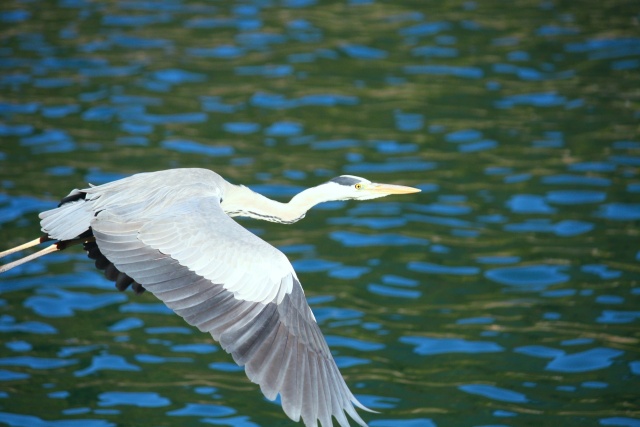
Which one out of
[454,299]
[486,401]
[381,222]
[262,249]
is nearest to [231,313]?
[262,249]

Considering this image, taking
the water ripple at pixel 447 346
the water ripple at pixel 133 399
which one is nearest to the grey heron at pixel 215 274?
the water ripple at pixel 133 399

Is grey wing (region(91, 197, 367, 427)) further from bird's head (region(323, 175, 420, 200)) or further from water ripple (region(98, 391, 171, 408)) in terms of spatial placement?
water ripple (region(98, 391, 171, 408))

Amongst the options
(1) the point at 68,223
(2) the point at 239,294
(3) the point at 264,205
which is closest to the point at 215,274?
(2) the point at 239,294

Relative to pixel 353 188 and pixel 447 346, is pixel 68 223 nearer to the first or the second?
pixel 353 188

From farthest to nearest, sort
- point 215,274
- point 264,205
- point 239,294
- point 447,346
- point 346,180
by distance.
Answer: point 447,346
point 346,180
point 264,205
point 215,274
point 239,294

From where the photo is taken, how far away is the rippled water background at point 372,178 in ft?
28.8

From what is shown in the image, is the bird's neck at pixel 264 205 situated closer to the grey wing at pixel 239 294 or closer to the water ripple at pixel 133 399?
the grey wing at pixel 239 294

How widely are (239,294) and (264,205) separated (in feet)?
5.91

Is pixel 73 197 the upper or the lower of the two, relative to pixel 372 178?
lower

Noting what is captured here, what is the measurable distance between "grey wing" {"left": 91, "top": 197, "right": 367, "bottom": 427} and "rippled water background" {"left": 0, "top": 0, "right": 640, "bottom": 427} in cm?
198

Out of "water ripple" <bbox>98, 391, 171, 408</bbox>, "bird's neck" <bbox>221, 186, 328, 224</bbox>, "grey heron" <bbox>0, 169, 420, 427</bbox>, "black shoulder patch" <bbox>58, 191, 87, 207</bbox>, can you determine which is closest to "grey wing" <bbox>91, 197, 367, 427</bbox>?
"grey heron" <bbox>0, 169, 420, 427</bbox>

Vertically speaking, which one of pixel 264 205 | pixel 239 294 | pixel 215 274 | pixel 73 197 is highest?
pixel 264 205

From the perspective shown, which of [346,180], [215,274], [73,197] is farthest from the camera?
[346,180]

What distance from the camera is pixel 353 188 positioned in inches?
340
